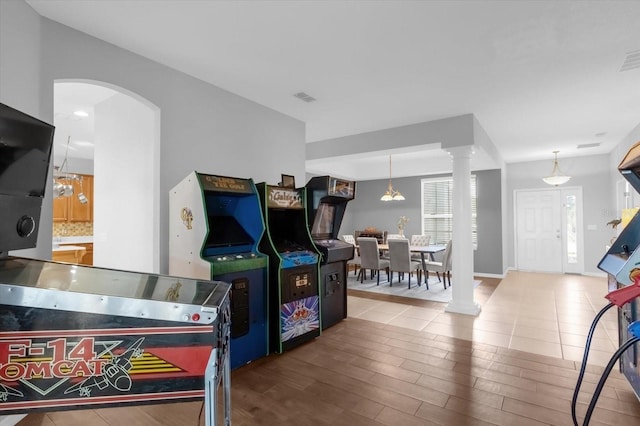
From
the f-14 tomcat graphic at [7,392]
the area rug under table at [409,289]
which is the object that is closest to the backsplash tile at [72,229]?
the area rug under table at [409,289]

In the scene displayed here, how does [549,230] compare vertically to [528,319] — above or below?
above

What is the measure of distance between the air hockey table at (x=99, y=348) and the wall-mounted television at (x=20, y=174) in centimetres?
17

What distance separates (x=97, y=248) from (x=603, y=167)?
953cm

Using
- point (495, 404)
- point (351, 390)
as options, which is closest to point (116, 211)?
point (351, 390)

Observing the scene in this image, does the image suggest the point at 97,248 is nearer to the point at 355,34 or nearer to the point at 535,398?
the point at 355,34

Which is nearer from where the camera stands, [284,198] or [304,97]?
[284,198]

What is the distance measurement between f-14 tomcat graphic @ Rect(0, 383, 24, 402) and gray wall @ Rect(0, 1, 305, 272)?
156 cm

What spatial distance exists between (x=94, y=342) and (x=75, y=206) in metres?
7.28

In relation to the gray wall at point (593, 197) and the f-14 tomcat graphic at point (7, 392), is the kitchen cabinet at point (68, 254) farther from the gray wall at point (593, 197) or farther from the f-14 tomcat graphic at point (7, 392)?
the gray wall at point (593, 197)

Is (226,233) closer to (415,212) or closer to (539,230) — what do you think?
(415,212)

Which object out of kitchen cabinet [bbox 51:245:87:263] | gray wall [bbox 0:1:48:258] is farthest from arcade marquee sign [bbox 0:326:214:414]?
kitchen cabinet [bbox 51:245:87:263]

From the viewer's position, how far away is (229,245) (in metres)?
2.90

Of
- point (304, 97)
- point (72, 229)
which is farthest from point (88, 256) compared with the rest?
point (304, 97)

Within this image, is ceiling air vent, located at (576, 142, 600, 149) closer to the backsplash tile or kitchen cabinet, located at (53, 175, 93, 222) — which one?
kitchen cabinet, located at (53, 175, 93, 222)
